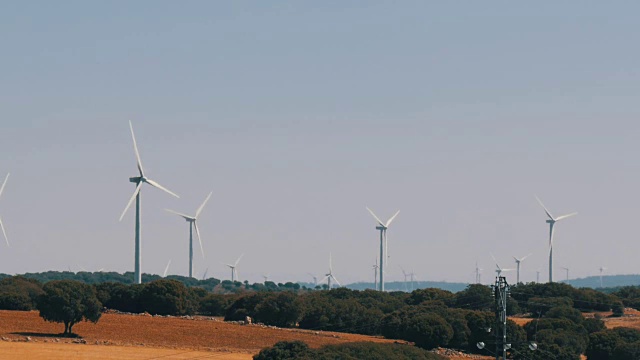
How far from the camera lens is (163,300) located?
468 ft

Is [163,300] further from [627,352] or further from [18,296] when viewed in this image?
[627,352]

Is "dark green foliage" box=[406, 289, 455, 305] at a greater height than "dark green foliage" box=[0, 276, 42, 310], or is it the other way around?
"dark green foliage" box=[406, 289, 455, 305]

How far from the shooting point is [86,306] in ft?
378

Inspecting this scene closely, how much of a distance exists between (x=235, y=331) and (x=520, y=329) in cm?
2811

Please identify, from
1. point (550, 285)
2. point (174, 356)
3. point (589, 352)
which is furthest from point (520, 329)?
point (550, 285)

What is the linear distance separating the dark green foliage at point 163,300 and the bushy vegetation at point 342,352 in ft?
164

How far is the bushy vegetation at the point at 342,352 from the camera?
8696cm

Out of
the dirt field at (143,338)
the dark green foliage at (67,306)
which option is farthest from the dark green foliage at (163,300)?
the dark green foliage at (67,306)

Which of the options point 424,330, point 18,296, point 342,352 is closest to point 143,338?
point 424,330

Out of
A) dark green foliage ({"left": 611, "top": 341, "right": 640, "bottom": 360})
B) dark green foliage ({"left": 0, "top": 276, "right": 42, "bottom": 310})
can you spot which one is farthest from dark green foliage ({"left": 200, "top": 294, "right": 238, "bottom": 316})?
dark green foliage ({"left": 611, "top": 341, "right": 640, "bottom": 360})

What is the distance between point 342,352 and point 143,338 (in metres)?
28.6

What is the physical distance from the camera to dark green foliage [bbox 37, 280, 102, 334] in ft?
372

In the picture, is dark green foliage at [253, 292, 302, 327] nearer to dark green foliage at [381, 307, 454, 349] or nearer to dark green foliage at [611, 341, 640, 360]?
dark green foliage at [381, 307, 454, 349]

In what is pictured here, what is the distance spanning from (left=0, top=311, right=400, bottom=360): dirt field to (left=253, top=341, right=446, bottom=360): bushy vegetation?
38.8 feet
